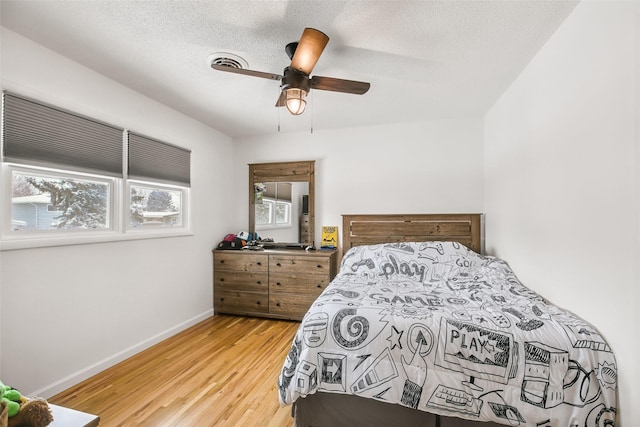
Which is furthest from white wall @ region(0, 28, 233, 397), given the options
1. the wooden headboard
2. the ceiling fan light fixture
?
the wooden headboard

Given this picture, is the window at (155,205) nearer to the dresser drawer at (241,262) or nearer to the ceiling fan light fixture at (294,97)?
the dresser drawer at (241,262)

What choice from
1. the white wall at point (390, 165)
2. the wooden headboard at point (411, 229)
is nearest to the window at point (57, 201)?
the white wall at point (390, 165)

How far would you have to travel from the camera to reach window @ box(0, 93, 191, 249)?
1843 mm

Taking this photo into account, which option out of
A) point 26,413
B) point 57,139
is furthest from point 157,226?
point 26,413

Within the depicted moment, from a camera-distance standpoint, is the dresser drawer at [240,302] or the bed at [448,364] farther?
the dresser drawer at [240,302]

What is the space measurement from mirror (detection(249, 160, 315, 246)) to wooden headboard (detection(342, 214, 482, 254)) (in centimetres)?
56

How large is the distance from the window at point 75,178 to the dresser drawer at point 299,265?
127 cm

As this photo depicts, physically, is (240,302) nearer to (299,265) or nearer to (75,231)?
(299,265)

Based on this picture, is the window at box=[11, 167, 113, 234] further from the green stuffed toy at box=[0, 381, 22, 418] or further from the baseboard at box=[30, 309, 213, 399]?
the green stuffed toy at box=[0, 381, 22, 418]

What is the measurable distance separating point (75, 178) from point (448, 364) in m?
2.87

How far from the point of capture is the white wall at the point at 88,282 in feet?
5.99

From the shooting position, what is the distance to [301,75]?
1809 millimetres

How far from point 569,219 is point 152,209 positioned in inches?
136

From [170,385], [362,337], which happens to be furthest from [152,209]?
[362,337]
